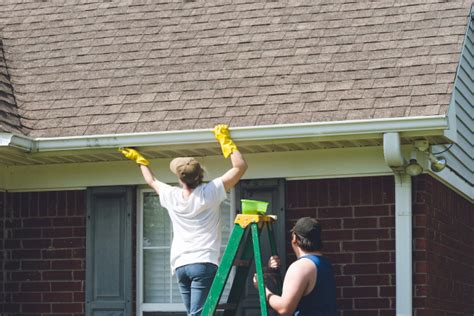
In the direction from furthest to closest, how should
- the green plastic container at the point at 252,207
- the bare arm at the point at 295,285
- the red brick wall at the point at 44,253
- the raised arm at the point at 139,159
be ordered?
the red brick wall at the point at 44,253 → the raised arm at the point at 139,159 → the green plastic container at the point at 252,207 → the bare arm at the point at 295,285

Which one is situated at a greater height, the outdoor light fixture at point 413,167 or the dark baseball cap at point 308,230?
the outdoor light fixture at point 413,167

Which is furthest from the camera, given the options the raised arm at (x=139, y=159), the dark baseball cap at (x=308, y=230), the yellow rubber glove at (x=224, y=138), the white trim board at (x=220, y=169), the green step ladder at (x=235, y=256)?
the white trim board at (x=220, y=169)

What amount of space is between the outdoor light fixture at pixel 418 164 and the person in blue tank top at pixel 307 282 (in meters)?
1.66

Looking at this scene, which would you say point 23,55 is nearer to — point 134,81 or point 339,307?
point 134,81

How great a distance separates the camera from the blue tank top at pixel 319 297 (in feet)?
24.7

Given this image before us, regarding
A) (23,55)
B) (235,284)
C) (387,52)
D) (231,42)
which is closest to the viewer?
(235,284)

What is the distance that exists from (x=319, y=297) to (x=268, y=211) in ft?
6.77

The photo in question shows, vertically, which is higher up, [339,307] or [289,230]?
[289,230]

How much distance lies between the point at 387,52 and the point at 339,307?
7.28ft

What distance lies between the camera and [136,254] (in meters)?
9.96

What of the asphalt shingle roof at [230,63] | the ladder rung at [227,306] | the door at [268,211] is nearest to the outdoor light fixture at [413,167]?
the asphalt shingle roof at [230,63]

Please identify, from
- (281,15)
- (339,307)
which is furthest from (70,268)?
(281,15)

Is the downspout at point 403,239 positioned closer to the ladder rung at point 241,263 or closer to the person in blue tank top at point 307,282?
the ladder rung at point 241,263

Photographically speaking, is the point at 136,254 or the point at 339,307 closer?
the point at 339,307
